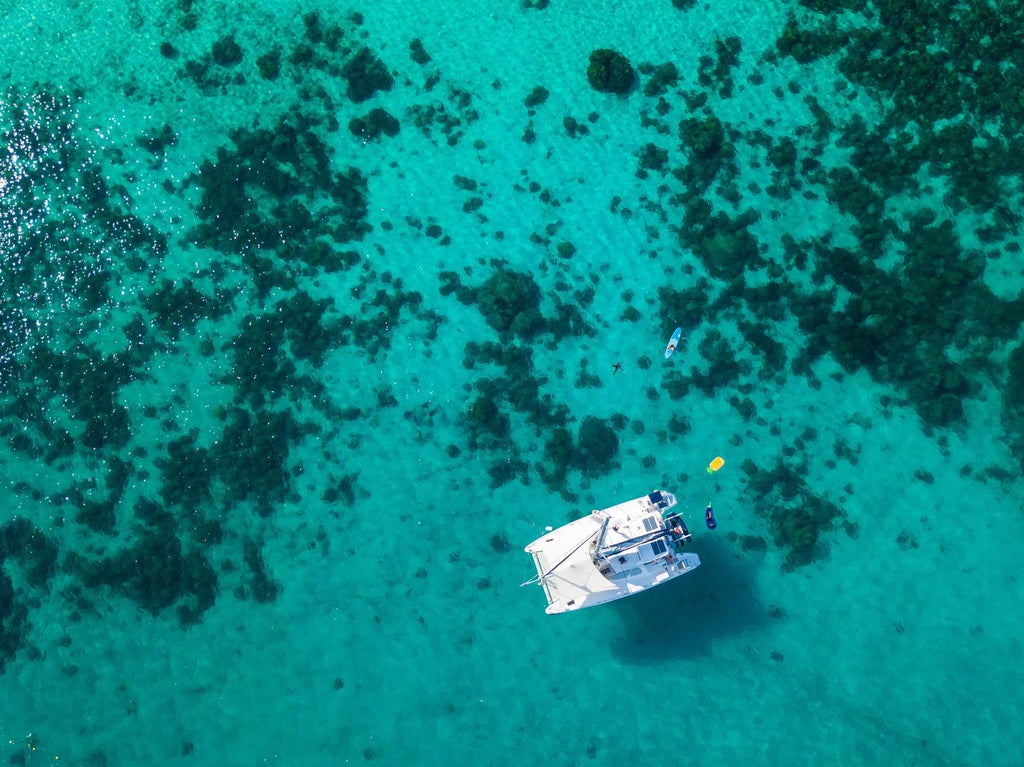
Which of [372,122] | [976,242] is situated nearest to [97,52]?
[372,122]

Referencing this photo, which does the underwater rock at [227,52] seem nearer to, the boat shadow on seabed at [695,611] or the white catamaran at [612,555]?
the white catamaran at [612,555]

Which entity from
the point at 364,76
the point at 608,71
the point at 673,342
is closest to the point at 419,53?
the point at 364,76

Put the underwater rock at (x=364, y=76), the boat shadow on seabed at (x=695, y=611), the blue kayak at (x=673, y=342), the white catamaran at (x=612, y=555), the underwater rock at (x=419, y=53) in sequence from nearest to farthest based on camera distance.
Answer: the white catamaran at (x=612, y=555) → the boat shadow on seabed at (x=695, y=611) → the blue kayak at (x=673, y=342) → the underwater rock at (x=364, y=76) → the underwater rock at (x=419, y=53)

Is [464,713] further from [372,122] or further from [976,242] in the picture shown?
[976,242]

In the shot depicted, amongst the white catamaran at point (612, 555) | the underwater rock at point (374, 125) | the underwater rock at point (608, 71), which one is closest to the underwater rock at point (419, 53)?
the underwater rock at point (374, 125)

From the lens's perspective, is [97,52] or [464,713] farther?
[97,52]

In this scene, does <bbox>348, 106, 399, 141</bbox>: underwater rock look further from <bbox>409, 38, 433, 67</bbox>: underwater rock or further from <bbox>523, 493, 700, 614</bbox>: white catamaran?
<bbox>523, 493, 700, 614</bbox>: white catamaran
